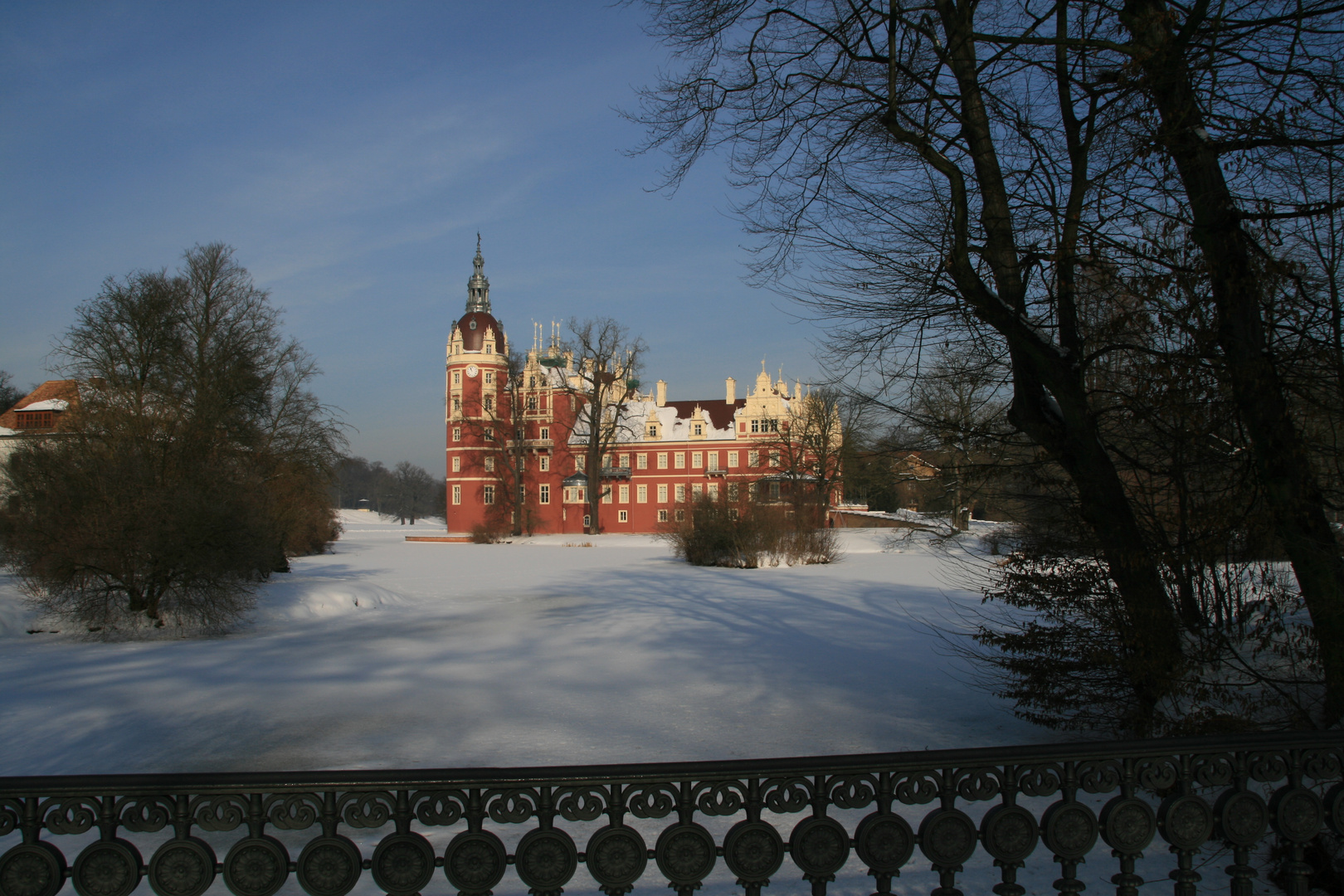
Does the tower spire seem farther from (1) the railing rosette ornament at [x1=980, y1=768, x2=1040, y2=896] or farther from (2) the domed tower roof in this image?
(1) the railing rosette ornament at [x1=980, y1=768, x2=1040, y2=896]

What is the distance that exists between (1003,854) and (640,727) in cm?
435

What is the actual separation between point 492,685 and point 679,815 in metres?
6.32

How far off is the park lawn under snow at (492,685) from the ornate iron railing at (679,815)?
3.30 meters

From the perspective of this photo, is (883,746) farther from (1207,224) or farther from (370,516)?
(370,516)

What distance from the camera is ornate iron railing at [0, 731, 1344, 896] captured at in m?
2.57

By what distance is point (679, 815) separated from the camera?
2.78 metres

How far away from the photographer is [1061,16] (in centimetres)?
576

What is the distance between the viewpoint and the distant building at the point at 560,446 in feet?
197

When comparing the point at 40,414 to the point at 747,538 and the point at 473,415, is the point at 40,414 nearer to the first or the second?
the point at 473,415

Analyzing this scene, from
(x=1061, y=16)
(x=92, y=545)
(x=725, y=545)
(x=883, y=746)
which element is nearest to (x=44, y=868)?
(x=883, y=746)

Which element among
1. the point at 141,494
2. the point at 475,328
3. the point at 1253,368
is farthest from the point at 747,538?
the point at 475,328

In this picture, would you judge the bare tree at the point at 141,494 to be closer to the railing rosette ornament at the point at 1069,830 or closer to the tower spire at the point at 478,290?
the railing rosette ornament at the point at 1069,830

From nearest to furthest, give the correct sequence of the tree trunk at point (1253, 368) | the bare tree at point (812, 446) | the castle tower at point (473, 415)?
the tree trunk at point (1253, 368) → the bare tree at point (812, 446) → the castle tower at point (473, 415)

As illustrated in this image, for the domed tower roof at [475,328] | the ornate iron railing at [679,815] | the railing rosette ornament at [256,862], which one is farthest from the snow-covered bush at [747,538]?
the domed tower roof at [475,328]
